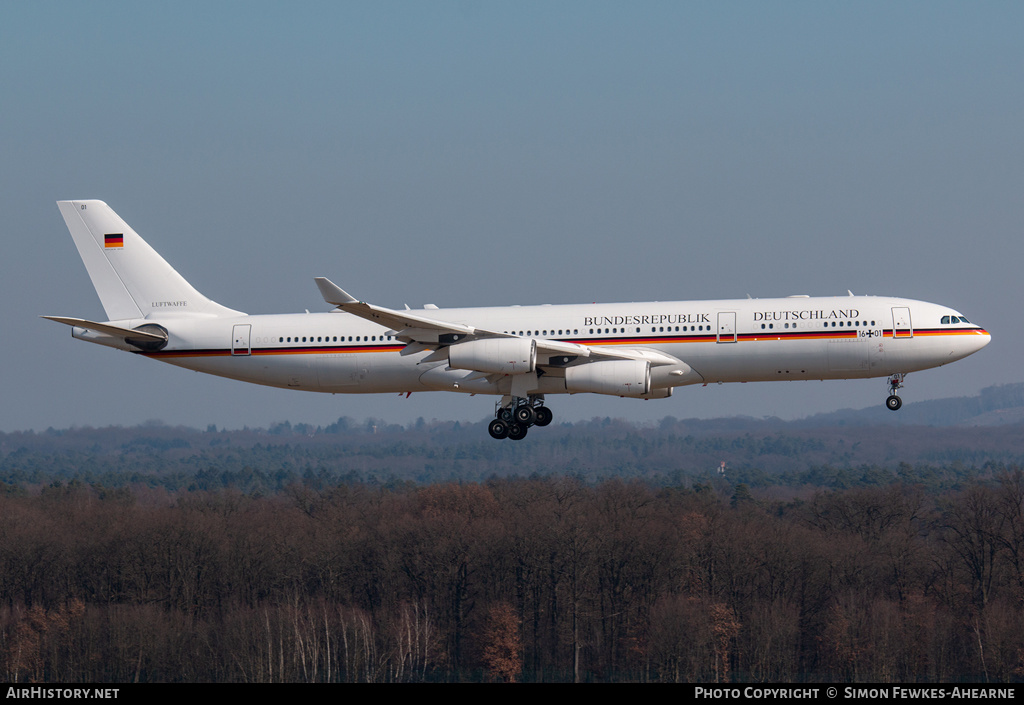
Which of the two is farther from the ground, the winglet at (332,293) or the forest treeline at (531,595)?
the winglet at (332,293)

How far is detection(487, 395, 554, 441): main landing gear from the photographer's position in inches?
1993

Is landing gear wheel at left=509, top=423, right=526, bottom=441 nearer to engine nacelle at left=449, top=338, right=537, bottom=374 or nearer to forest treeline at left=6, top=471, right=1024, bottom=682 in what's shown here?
engine nacelle at left=449, top=338, right=537, bottom=374

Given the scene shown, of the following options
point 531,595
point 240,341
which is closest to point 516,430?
point 240,341

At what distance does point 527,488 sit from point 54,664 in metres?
56.6

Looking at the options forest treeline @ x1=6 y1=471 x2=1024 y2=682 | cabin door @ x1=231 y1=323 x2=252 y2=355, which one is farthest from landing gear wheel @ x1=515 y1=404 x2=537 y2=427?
forest treeline @ x1=6 y1=471 x2=1024 y2=682

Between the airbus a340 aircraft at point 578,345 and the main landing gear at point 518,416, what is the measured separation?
0.05 meters

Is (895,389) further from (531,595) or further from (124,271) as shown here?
(531,595)

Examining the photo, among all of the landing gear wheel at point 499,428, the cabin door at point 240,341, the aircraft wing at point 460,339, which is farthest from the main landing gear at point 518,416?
the cabin door at point 240,341

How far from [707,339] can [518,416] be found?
830 cm

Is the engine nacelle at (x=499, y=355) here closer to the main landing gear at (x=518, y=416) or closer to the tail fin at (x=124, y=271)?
the main landing gear at (x=518, y=416)

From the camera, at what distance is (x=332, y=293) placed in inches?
1763

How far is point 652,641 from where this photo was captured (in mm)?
106625

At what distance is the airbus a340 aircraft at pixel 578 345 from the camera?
4816 centimetres

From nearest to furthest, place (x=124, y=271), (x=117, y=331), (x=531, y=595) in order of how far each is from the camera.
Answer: (x=117, y=331) < (x=124, y=271) < (x=531, y=595)
